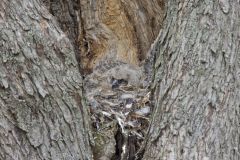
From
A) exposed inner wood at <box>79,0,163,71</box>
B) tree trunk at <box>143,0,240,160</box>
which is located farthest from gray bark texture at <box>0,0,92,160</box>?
exposed inner wood at <box>79,0,163,71</box>

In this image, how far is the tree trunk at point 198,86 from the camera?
2424 mm

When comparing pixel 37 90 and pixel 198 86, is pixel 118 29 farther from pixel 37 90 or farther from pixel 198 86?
pixel 37 90

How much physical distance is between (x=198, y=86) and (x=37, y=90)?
0.79m

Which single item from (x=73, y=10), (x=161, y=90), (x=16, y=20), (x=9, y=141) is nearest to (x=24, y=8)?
(x=16, y=20)

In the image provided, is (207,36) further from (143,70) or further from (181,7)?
(143,70)

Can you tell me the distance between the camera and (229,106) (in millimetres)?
2527

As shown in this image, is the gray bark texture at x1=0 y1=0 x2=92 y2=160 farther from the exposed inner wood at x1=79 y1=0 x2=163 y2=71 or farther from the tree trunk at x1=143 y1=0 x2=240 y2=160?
the exposed inner wood at x1=79 y1=0 x2=163 y2=71

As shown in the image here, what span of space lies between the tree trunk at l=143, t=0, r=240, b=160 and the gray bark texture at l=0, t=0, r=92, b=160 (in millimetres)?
425

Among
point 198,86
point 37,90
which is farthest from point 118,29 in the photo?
point 37,90

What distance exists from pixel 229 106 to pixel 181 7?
0.63 m

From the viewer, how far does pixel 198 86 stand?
2.54 meters

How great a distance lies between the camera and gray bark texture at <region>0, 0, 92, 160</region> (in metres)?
2.29

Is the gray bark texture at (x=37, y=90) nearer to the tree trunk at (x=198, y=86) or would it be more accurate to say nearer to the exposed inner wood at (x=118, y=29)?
the tree trunk at (x=198, y=86)

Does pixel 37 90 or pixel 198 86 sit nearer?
pixel 37 90
